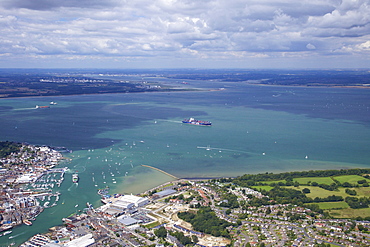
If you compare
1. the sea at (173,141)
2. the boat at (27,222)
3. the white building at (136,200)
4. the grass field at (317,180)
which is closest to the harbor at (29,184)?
the boat at (27,222)

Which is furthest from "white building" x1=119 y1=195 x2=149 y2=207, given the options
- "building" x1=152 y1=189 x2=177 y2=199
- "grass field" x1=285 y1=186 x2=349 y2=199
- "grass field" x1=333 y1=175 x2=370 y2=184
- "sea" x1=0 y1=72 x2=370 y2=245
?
"grass field" x1=333 y1=175 x2=370 y2=184

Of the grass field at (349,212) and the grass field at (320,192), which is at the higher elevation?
the grass field at (320,192)

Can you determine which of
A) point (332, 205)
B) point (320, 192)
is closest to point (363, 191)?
point (320, 192)

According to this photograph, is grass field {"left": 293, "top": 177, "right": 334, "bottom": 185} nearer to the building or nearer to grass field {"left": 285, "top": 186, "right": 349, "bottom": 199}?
grass field {"left": 285, "top": 186, "right": 349, "bottom": 199}

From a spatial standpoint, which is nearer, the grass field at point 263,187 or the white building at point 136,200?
the white building at point 136,200

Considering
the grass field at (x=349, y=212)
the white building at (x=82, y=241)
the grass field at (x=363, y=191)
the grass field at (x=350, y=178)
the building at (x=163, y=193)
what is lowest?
the white building at (x=82, y=241)

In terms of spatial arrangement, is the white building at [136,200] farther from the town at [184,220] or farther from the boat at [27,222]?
the boat at [27,222]

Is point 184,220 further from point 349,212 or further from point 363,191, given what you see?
point 363,191
